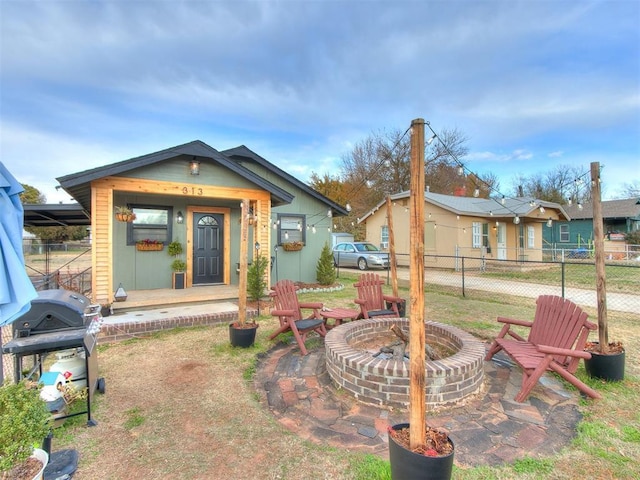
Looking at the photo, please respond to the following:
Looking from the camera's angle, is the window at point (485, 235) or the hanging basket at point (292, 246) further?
the window at point (485, 235)

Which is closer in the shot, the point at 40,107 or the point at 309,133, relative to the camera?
the point at 40,107

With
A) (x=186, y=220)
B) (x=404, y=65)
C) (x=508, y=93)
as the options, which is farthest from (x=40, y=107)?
(x=508, y=93)

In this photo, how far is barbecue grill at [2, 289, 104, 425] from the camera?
2.63m

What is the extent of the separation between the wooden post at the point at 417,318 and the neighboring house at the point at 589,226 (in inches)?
1023

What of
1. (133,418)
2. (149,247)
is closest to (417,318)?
(133,418)

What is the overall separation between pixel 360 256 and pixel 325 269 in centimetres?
569

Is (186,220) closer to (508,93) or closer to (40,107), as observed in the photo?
(40,107)

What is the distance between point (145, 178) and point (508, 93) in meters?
11.9

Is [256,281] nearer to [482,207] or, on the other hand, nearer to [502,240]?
[482,207]

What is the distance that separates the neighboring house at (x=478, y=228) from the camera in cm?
1518

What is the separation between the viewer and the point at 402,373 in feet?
9.21

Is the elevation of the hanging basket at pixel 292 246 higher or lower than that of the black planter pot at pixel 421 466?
higher

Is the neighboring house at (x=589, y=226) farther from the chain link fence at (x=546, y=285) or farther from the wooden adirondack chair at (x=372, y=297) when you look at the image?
the wooden adirondack chair at (x=372, y=297)

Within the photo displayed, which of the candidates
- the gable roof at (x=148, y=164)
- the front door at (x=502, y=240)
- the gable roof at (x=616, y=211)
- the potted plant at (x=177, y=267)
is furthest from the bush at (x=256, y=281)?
the gable roof at (x=616, y=211)
